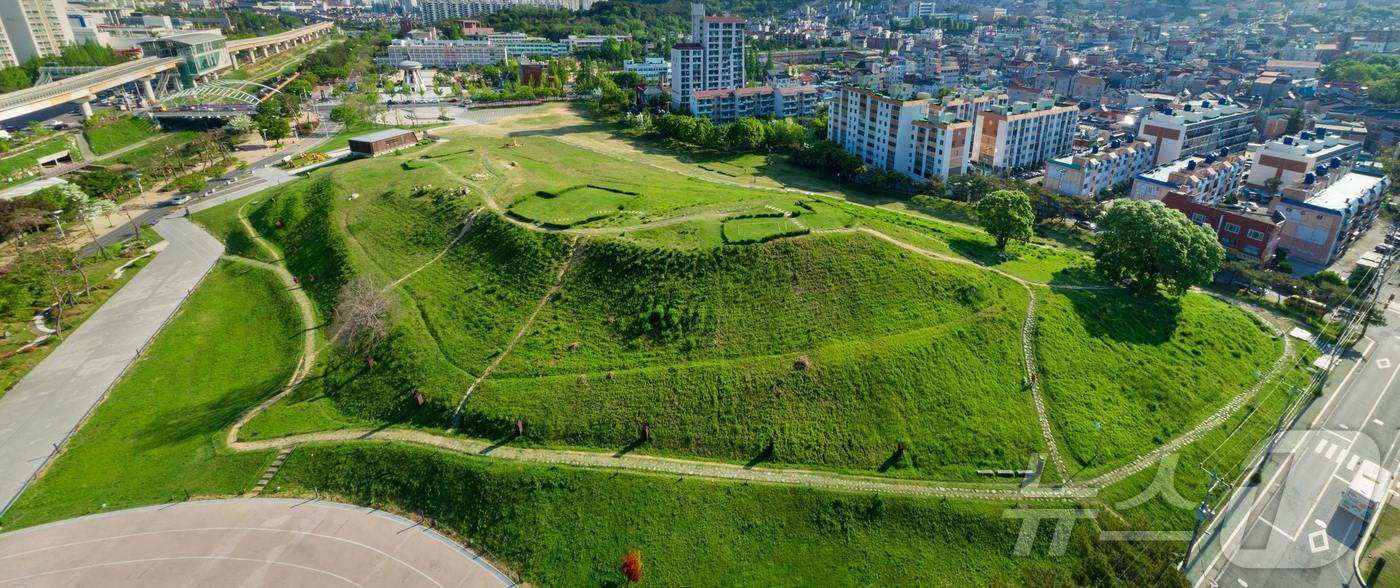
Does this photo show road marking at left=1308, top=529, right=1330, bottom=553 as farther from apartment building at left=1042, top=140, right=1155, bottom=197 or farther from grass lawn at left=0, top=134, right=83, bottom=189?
grass lawn at left=0, top=134, right=83, bottom=189

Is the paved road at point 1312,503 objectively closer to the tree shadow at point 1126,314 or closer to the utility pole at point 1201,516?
the utility pole at point 1201,516

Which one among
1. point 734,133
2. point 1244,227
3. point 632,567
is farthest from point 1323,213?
point 632,567

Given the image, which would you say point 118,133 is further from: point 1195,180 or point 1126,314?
point 1195,180

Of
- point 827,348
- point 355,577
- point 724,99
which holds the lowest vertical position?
point 355,577

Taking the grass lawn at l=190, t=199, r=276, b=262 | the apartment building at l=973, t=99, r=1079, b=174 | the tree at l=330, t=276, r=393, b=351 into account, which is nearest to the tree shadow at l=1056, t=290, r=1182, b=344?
the apartment building at l=973, t=99, r=1079, b=174

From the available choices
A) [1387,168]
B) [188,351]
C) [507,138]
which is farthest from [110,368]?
[1387,168]

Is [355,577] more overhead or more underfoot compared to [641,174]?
more underfoot

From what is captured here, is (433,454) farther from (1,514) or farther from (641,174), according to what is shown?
(641,174)
